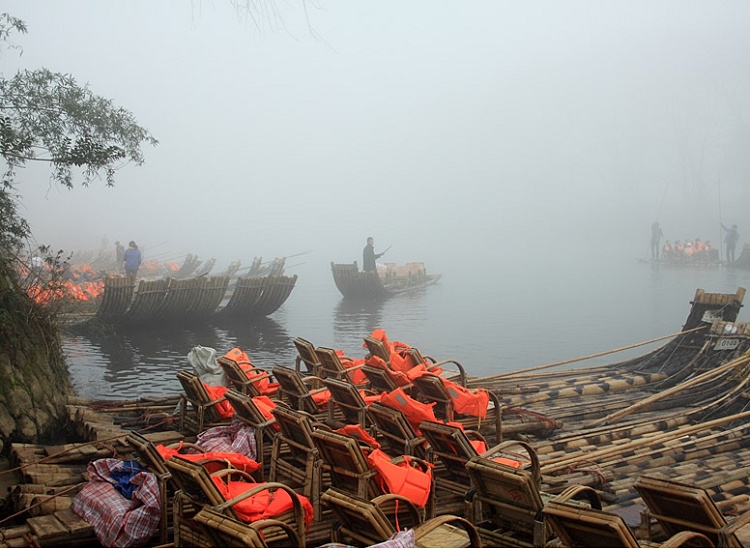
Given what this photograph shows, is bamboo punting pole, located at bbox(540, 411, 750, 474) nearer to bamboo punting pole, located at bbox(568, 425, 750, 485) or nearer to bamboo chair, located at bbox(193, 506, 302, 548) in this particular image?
bamboo punting pole, located at bbox(568, 425, 750, 485)

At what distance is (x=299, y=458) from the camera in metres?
4.96

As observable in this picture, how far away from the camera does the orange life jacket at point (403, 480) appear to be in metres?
4.44

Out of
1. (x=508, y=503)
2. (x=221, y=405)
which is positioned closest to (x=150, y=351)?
(x=221, y=405)

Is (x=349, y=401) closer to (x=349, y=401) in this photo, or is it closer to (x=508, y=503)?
(x=349, y=401)

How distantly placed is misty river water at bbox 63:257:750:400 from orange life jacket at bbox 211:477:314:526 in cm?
780

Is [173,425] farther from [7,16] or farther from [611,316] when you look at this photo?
[611,316]

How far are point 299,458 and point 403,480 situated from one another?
801 millimetres

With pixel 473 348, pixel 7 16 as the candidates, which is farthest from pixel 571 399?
pixel 473 348

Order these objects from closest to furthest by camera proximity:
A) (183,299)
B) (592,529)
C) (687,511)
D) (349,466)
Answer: (592,529)
(687,511)
(349,466)
(183,299)

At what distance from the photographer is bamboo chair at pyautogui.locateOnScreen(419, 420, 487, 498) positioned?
471 cm

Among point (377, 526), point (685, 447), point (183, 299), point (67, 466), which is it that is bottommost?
point (685, 447)

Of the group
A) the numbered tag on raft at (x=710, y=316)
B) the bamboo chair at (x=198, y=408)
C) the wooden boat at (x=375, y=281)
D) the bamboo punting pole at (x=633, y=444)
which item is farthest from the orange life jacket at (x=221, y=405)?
the wooden boat at (x=375, y=281)

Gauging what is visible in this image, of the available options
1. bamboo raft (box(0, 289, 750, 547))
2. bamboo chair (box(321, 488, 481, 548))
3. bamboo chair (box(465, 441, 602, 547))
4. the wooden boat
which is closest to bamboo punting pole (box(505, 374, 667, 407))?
bamboo raft (box(0, 289, 750, 547))

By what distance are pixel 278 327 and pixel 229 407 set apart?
13.4m
